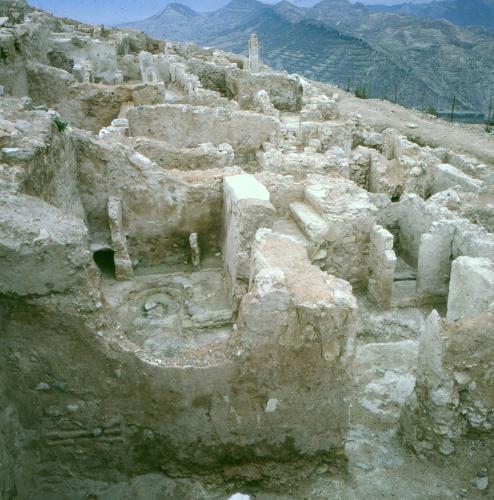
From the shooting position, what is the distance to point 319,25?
6094 centimetres

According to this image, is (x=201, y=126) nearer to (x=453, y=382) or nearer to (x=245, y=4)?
(x=453, y=382)

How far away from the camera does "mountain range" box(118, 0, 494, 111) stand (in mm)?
46188

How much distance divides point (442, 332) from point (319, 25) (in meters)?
64.8

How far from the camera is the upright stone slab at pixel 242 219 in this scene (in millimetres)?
5973

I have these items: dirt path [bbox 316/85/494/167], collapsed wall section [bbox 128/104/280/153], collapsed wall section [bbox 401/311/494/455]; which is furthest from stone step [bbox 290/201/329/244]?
dirt path [bbox 316/85/494/167]

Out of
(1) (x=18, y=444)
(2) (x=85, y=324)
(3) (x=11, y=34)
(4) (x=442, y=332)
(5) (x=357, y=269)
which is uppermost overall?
(3) (x=11, y=34)

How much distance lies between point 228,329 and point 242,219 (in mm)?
1611

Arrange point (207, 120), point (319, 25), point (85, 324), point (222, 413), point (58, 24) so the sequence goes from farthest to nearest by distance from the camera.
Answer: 1. point (319, 25)
2. point (58, 24)
3. point (207, 120)
4. point (222, 413)
5. point (85, 324)

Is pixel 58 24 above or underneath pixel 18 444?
above

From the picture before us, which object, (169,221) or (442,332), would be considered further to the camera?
(169,221)

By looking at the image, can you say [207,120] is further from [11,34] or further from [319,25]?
[319,25]

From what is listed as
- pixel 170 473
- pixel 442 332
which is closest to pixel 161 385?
pixel 170 473

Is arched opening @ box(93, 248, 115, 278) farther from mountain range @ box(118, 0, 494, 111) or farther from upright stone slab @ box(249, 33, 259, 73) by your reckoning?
mountain range @ box(118, 0, 494, 111)

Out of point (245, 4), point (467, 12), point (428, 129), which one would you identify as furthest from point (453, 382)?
point (245, 4)
